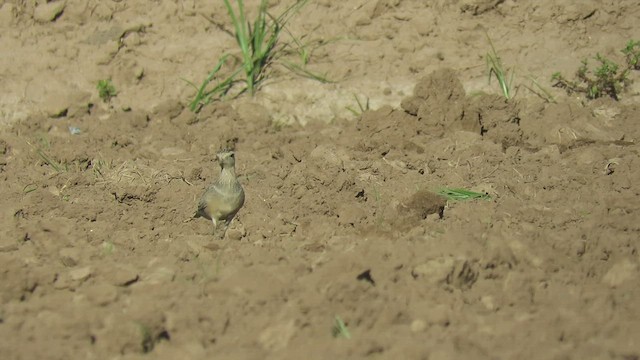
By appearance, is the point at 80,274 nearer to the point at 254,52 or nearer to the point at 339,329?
the point at 339,329

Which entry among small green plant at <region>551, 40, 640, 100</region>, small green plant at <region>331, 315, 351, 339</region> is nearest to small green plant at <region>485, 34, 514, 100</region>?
small green plant at <region>551, 40, 640, 100</region>

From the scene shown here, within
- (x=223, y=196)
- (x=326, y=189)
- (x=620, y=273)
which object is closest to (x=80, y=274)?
(x=223, y=196)

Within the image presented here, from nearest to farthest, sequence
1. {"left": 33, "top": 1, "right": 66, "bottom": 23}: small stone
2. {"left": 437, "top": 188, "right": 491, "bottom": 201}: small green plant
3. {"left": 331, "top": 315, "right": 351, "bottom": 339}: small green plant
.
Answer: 1. {"left": 331, "top": 315, "right": 351, "bottom": 339}: small green plant
2. {"left": 437, "top": 188, "right": 491, "bottom": 201}: small green plant
3. {"left": 33, "top": 1, "right": 66, "bottom": 23}: small stone

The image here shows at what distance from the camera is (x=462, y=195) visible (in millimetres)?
4363

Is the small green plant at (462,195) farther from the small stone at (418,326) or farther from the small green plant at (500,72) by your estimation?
the small green plant at (500,72)

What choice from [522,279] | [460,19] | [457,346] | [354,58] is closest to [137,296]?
[457,346]

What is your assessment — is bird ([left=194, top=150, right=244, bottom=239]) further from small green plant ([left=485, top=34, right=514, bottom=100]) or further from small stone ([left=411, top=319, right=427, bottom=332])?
small green plant ([left=485, top=34, right=514, bottom=100])

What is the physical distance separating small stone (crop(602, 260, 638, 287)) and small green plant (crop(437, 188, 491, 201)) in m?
0.83

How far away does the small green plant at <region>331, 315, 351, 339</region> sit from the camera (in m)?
3.27

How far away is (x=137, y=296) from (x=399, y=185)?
1.63m

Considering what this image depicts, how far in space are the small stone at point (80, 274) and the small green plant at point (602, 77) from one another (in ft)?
10.8

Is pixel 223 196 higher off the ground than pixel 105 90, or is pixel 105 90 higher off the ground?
pixel 223 196

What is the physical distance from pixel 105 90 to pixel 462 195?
8.55ft

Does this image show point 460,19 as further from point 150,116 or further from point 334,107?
point 150,116
